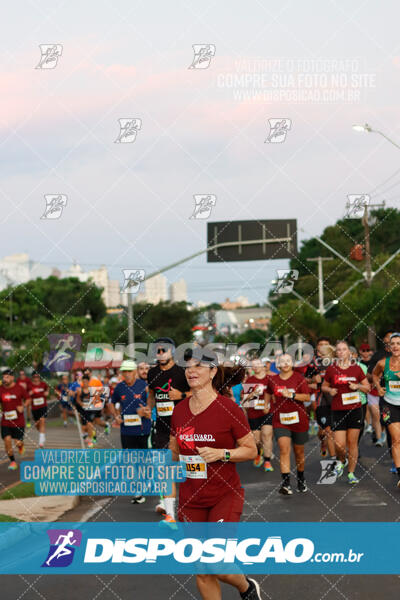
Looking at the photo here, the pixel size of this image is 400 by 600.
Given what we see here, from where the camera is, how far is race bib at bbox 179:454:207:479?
5.66 meters

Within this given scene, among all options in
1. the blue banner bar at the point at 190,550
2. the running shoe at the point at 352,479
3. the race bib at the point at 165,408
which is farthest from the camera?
the running shoe at the point at 352,479

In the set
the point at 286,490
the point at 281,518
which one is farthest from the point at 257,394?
the point at 281,518

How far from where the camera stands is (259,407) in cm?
1381

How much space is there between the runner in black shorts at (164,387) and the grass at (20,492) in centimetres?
207

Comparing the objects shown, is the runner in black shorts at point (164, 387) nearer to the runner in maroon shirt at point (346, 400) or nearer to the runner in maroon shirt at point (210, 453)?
the runner in maroon shirt at point (346, 400)

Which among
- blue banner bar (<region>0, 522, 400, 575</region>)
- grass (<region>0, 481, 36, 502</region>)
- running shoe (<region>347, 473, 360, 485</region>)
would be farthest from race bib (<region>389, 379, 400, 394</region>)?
grass (<region>0, 481, 36, 502</region>)

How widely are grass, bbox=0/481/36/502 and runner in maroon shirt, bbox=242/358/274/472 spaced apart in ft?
12.1

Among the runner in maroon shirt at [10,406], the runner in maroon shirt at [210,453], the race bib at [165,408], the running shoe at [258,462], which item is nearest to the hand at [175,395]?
the race bib at [165,408]

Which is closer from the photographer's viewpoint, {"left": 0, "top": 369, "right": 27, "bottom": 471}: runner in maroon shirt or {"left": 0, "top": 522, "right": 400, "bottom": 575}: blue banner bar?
{"left": 0, "top": 522, "right": 400, "bottom": 575}: blue banner bar

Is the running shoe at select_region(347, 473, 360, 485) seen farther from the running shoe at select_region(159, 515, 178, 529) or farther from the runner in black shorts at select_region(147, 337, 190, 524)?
the running shoe at select_region(159, 515, 178, 529)

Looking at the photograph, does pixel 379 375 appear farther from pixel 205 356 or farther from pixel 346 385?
pixel 205 356

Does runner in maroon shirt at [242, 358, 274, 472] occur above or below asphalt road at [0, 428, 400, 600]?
above

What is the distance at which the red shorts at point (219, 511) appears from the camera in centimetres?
562

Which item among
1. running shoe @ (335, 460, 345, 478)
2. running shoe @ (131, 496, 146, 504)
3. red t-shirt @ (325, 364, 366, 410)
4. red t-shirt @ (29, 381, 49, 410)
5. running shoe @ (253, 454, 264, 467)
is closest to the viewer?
running shoe @ (131, 496, 146, 504)
